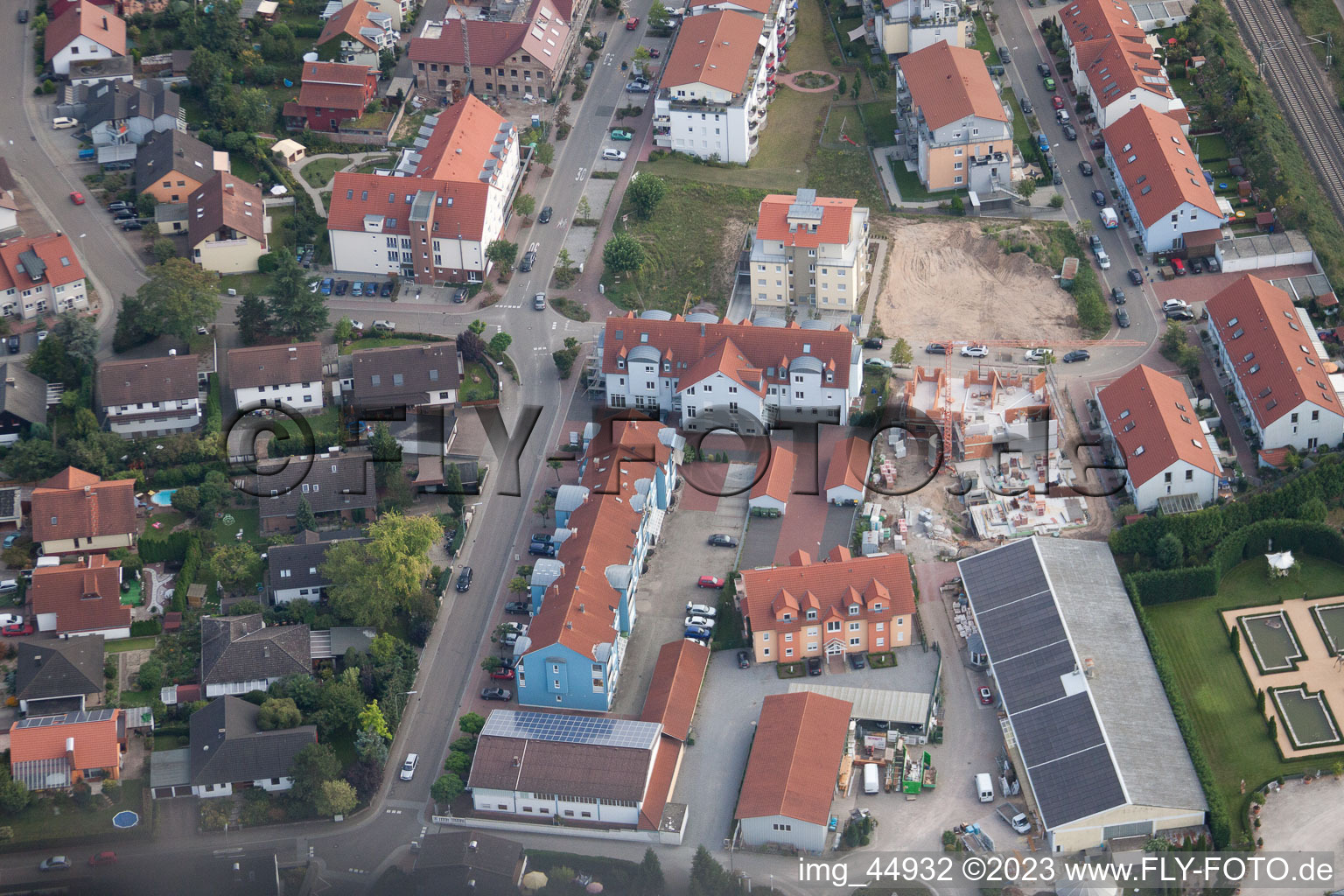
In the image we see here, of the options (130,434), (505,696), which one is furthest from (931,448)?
(130,434)

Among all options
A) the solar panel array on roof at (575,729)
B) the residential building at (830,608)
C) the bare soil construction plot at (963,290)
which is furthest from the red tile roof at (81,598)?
the bare soil construction plot at (963,290)

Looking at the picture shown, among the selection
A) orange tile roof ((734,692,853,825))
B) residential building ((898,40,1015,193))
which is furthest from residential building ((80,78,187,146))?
orange tile roof ((734,692,853,825))

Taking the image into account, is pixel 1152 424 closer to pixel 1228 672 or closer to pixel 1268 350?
pixel 1268 350

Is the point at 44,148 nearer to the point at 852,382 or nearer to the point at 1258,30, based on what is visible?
the point at 852,382

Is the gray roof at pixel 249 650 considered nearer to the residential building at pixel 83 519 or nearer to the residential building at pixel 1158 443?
the residential building at pixel 83 519

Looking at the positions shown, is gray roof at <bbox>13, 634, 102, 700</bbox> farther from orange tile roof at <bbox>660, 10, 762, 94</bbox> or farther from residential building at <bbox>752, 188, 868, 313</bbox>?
orange tile roof at <bbox>660, 10, 762, 94</bbox>
